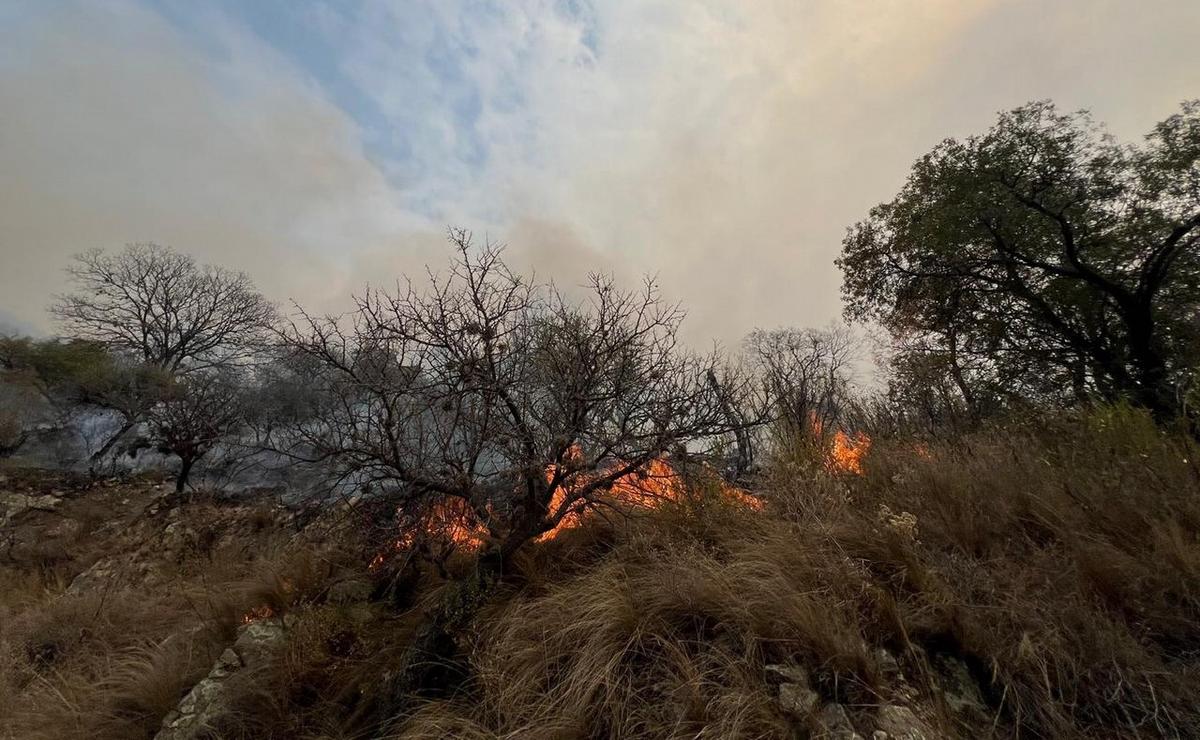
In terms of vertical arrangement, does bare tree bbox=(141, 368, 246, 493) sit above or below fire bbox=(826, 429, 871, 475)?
above

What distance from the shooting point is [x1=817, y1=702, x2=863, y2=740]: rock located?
204 centimetres

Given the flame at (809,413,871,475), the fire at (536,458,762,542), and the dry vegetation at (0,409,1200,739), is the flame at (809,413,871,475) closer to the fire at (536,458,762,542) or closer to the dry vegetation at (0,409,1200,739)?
the dry vegetation at (0,409,1200,739)

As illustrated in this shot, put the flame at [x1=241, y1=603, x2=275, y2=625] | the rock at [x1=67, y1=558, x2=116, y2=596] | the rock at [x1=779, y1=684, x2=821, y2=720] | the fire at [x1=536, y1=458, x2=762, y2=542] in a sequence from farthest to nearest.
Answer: the rock at [x1=67, y1=558, x2=116, y2=596] < the fire at [x1=536, y1=458, x2=762, y2=542] < the flame at [x1=241, y1=603, x2=275, y2=625] < the rock at [x1=779, y1=684, x2=821, y2=720]

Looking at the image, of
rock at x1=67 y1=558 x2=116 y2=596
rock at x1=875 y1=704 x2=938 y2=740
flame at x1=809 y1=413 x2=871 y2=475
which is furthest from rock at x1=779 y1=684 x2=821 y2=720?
rock at x1=67 y1=558 x2=116 y2=596

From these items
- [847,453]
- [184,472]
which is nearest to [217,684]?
[847,453]

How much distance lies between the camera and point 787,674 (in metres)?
2.33

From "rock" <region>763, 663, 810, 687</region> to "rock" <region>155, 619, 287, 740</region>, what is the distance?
3389 millimetres

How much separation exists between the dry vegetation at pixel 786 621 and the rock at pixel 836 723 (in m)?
0.06

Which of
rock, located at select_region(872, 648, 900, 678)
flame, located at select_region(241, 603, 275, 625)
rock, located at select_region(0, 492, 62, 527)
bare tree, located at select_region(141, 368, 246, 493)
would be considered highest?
bare tree, located at select_region(141, 368, 246, 493)

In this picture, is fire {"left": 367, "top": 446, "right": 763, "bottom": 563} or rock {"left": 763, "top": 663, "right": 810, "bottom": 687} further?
fire {"left": 367, "top": 446, "right": 763, "bottom": 563}

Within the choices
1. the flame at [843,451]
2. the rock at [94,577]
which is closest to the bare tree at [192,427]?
the rock at [94,577]

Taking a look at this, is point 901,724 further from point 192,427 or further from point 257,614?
point 192,427

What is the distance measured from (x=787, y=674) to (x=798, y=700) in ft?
0.49

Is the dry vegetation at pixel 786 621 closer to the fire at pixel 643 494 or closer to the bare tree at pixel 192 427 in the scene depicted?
the fire at pixel 643 494
